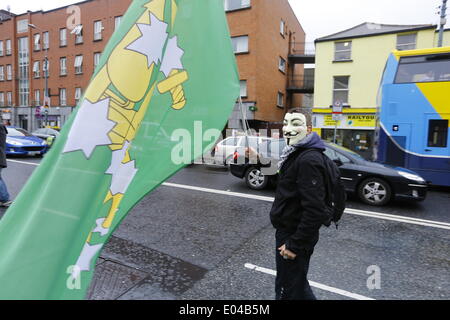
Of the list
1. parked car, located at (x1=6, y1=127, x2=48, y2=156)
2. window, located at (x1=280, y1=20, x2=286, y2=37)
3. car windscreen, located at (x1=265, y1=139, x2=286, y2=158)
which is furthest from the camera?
window, located at (x1=280, y1=20, x2=286, y2=37)

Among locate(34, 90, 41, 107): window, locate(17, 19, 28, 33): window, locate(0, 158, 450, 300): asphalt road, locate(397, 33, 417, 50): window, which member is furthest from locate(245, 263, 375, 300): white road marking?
locate(17, 19, 28, 33): window

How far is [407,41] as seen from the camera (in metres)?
17.2

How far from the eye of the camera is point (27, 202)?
1621 millimetres

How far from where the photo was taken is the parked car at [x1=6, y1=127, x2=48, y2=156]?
12727 millimetres

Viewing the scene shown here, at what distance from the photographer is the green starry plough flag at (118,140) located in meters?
1.53

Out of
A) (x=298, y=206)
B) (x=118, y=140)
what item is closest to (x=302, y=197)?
(x=298, y=206)

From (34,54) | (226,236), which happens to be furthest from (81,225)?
(34,54)

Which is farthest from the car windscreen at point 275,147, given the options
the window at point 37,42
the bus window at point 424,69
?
the window at point 37,42

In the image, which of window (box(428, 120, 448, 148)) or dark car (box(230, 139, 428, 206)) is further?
window (box(428, 120, 448, 148))

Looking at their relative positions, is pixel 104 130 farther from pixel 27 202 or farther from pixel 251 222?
pixel 251 222

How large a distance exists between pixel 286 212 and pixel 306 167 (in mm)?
383

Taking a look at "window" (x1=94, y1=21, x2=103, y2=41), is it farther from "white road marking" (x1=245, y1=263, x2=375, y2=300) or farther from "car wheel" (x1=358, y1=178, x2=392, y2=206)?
"white road marking" (x1=245, y1=263, x2=375, y2=300)

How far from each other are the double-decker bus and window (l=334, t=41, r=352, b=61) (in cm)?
1074

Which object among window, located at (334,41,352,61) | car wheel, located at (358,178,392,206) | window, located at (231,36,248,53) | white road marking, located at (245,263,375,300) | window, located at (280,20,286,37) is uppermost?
window, located at (280,20,286,37)
